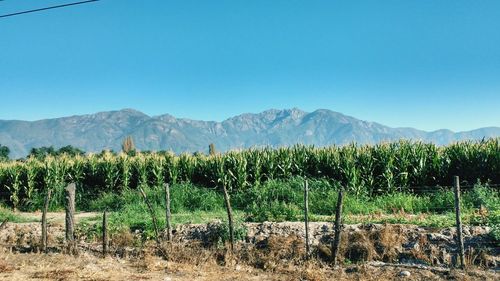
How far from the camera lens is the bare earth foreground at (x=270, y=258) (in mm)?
10828

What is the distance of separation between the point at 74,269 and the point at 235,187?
12030 millimetres

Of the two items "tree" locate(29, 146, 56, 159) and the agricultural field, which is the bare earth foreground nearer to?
the agricultural field

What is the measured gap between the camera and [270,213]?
52.4ft

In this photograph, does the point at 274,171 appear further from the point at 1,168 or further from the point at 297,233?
the point at 1,168

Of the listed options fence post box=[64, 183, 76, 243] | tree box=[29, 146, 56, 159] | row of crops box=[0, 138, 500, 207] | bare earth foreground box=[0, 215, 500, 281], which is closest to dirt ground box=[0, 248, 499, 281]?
bare earth foreground box=[0, 215, 500, 281]

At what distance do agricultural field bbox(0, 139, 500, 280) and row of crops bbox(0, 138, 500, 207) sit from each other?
56 millimetres

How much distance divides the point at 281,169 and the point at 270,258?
36.7 ft

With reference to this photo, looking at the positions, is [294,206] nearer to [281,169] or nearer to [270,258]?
[270,258]

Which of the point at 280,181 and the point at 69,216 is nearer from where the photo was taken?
the point at 69,216

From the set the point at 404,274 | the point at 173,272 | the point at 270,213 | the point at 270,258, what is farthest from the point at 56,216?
the point at 404,274

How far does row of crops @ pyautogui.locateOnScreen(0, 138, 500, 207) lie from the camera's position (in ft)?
67.3

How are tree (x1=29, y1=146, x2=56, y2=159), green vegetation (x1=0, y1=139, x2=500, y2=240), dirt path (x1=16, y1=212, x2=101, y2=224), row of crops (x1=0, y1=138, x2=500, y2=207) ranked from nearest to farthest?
green vegetation (x1=0, y1=139, x2=500, y2=240) → dirt path (x1=16, y1=212, x2=101, y2=224) → row of crops (x1=0, y1=138, x2=500, y2=207) → tree (x1=29, y1=146, x2=56, y2=159)

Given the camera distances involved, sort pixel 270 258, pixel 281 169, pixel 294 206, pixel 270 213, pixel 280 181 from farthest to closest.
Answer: pixel 281 169 → pixel 280 181 → pixel 294 206 → pixel 270 213 → pixel 270 258

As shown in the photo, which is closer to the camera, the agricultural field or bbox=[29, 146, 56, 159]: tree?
the agricultural field
